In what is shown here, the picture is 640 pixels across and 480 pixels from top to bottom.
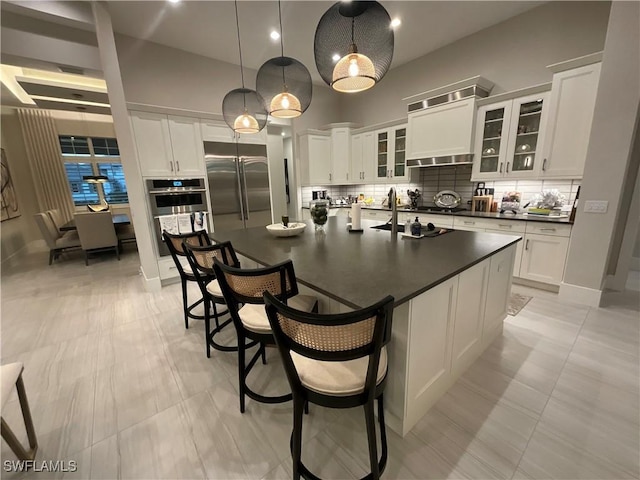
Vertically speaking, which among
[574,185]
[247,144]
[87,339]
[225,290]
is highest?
[247,144]

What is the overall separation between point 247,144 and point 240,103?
1.86 m

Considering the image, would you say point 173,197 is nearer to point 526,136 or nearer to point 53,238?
point 53,238

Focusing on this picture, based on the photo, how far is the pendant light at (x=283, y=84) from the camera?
1.92 metres

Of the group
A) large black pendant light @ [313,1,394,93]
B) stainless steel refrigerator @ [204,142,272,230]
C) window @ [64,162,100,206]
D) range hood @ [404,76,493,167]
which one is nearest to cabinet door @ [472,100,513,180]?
range hood @ [404,76,493,167]

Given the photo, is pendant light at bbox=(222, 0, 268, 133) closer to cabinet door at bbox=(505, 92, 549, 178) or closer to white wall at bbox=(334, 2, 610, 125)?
white wall at bbox=(334, 2, 610, 125)

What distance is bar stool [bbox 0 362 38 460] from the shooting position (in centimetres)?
116

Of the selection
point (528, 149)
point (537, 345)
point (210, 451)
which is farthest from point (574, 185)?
point (210, 451)

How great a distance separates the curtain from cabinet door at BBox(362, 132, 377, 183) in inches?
303

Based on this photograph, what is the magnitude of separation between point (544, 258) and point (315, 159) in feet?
13.2

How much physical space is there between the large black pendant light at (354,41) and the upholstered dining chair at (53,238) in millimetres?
5916

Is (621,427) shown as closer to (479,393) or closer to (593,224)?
(479,393)

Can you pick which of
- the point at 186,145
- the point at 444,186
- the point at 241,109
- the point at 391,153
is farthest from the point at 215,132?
the point at 444,186

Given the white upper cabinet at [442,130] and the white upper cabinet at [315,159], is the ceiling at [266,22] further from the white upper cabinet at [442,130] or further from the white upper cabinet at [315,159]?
the white upper cabinet at [315,159]

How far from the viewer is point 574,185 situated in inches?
124
